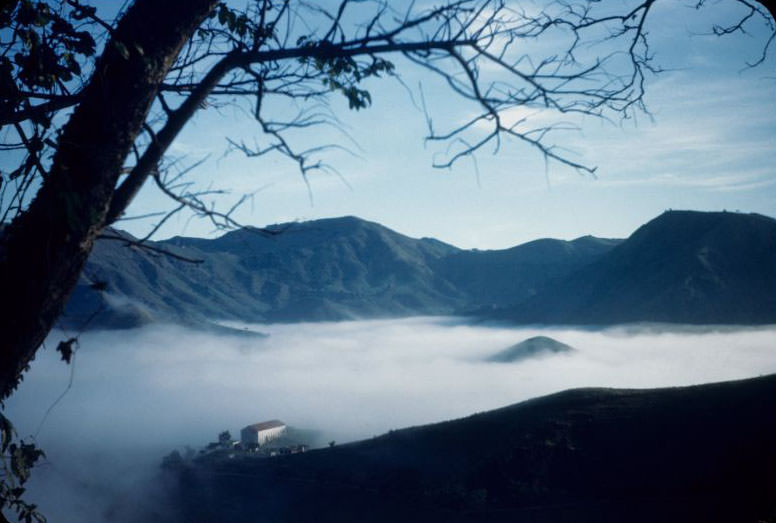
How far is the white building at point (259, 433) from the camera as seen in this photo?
72031 mm

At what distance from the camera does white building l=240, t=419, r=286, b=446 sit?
7203cm

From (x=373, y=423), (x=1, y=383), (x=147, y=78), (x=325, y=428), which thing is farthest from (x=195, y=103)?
(x=373, y=423)

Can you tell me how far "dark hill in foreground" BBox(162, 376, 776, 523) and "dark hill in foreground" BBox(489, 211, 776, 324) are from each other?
70043 millimetres

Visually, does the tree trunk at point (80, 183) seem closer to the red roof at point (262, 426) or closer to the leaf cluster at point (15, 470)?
the leaf cluster at point (15, 470)

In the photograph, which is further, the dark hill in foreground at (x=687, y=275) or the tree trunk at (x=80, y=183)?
the dark hill in foreground at (x=687, y=275)

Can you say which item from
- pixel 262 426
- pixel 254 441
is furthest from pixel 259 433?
pixel 254 441

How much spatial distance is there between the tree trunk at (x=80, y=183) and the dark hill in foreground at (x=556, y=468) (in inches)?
1000

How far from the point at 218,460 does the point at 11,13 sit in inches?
1944

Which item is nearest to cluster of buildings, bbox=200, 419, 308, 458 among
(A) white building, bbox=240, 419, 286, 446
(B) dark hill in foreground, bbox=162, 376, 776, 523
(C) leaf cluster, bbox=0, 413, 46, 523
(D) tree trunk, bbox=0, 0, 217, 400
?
(A) white building, bbox=240, 419, 286, 446

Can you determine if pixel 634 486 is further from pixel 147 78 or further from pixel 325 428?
pixel 325 428

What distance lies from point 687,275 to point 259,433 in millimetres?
91119

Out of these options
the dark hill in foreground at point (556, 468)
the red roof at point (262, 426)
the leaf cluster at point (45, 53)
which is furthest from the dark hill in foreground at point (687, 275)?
the leaf cluster at point (45, 53)

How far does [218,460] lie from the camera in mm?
46719

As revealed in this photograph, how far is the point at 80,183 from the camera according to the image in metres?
2.50
